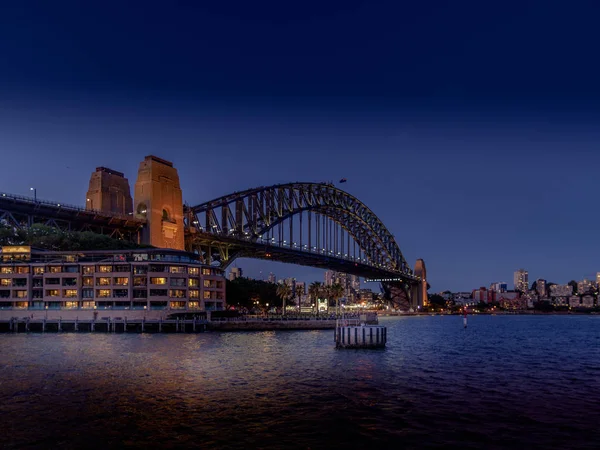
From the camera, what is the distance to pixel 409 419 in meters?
28.4

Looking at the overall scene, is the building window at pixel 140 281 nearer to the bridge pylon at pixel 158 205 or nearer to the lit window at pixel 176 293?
the lit window at pixel 176 293

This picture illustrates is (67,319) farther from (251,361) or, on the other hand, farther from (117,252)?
(251,361)

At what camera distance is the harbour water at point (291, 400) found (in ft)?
81.5

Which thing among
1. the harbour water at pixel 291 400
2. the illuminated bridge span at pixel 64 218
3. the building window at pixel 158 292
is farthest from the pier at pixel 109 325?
the harbour water at pixel 291 400

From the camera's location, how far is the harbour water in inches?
977

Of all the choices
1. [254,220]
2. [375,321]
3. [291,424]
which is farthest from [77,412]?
[254,220]

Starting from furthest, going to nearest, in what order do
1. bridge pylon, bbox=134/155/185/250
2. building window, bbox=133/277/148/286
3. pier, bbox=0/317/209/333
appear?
bridge pylon, bbox=134/155/185/250, building window, bbox=133/277/148/286, pier, bbox=0/317/209/333

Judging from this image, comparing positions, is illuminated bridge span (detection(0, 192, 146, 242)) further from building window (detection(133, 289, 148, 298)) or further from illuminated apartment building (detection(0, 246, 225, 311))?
building window (detection(133, 289, 148, 298))

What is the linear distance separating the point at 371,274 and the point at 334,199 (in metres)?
29.1

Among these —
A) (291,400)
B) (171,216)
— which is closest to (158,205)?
(171,216)

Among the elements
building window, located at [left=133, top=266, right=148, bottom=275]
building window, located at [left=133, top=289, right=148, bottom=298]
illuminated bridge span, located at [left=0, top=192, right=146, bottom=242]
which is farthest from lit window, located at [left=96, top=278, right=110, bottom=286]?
illuminated bridge span, located at [left=0, top=192, right=146, bottom=242]

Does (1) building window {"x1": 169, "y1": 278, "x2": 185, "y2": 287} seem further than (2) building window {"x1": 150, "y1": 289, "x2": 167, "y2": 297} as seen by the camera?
Yes

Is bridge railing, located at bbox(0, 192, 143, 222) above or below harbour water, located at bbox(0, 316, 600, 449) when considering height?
above

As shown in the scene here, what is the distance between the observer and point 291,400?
33.1 metres
